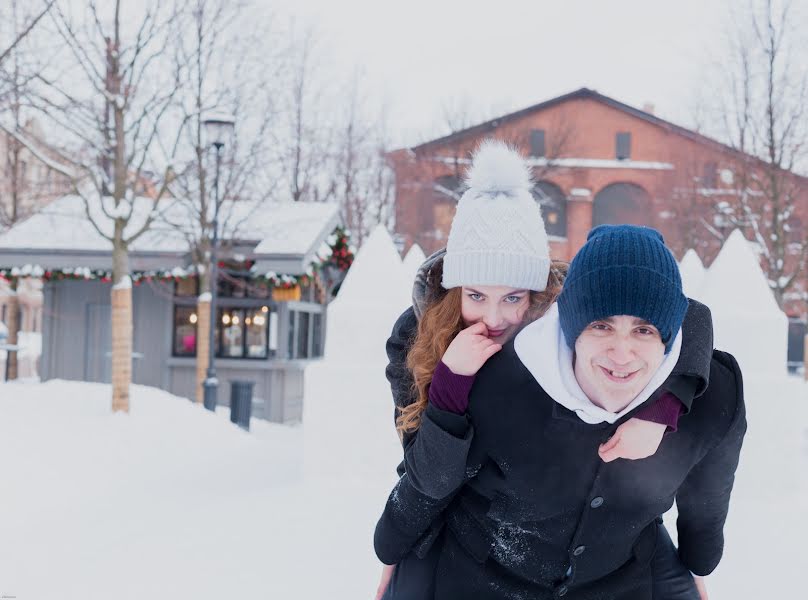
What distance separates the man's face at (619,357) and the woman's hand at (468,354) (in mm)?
292

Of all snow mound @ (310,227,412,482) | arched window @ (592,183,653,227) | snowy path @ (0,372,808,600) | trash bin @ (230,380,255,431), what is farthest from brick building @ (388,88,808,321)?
snowy path @ (0,372,808,600)

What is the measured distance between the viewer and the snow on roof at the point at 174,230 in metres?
15.5

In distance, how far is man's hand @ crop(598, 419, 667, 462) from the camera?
1.88 m

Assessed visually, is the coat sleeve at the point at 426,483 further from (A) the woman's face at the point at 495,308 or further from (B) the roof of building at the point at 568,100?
(B) the roof of building at the point at 568,100

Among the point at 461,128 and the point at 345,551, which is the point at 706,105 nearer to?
the point at 461,128

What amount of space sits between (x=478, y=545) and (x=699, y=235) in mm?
22351

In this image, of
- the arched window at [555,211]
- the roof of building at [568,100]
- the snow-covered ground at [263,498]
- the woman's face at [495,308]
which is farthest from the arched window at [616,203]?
the woman's face at [495,308]

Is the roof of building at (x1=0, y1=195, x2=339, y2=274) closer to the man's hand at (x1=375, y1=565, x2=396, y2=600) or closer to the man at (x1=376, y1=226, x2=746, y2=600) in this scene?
the man's hand at (x1=375, y1=565, x2=396, y2=600)

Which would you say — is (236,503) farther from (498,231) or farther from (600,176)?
(600,176)

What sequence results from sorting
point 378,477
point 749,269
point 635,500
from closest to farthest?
point 635,500
point 378,477
point 749,269

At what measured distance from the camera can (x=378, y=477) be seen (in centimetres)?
675

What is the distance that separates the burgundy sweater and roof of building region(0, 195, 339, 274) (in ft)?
43.3

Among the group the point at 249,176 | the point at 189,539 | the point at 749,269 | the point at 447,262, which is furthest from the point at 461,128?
the point at 447,262

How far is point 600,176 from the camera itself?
34.4m
